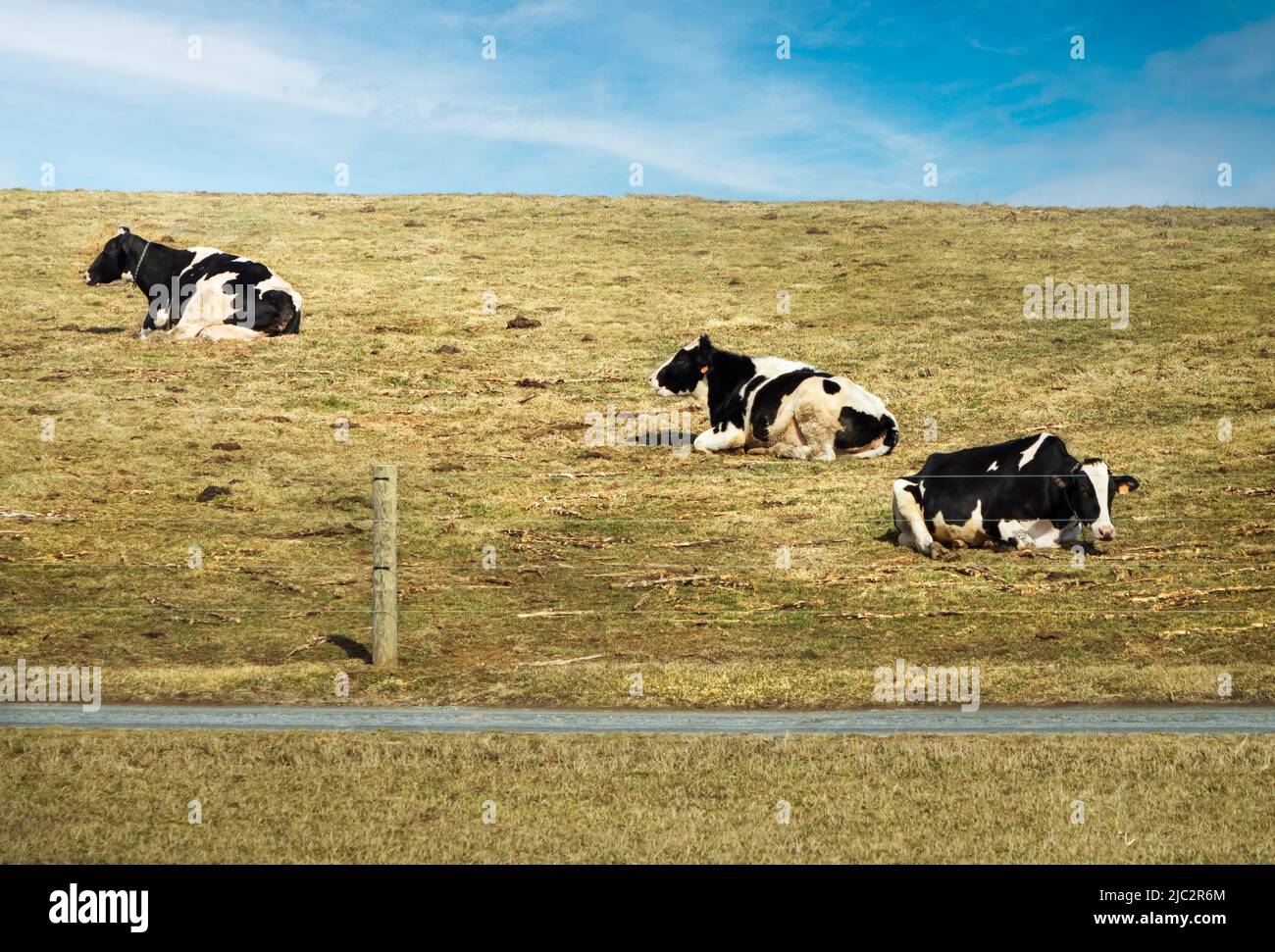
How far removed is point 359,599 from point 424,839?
9620mm

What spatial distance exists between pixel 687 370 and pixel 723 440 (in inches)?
79.0

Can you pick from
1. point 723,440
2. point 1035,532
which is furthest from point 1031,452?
point 723,440

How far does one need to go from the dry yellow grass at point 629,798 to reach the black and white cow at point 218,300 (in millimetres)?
23989

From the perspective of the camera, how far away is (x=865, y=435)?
1001 inches

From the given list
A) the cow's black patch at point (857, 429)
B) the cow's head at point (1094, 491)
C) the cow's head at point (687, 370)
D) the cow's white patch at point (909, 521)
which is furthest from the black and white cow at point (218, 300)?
the cow's head at point (1094, 491)

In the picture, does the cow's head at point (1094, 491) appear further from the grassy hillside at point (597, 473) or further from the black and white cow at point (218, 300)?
the black and white cow at point (218, 300)

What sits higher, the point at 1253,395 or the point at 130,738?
the point at 1253,395

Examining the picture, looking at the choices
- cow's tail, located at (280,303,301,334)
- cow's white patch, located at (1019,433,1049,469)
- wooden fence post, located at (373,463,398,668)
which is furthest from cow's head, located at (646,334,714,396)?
wooden fence post, located at (373,463,398,668)

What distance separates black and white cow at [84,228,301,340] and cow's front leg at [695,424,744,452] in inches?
547

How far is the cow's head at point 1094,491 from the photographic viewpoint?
62.2ft
